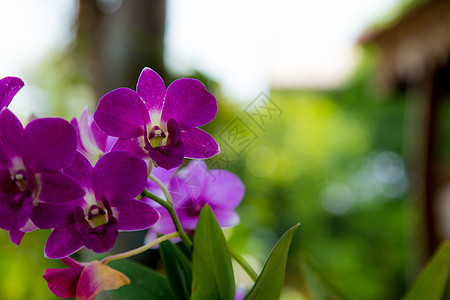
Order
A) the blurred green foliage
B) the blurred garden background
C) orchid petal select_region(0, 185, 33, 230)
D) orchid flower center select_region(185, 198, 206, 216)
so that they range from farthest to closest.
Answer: the blurred green foliage < the blurred garden background < orchid flower center select_region(185, 198, 206, 216) < orchid petal select_region(0, 185, 33, 230)

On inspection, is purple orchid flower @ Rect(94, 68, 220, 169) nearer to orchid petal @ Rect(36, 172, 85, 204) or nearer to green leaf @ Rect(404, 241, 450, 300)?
orchid petal @ Rect(36, 172, 85, 204)

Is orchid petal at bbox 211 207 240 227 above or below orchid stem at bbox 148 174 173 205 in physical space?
below

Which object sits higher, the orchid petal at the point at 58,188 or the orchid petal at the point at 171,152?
the orchid petal at the point at 171,152

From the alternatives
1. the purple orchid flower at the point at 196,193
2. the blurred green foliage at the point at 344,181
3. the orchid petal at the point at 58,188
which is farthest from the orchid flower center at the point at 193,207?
the blurred green foliage at the point at 344,181

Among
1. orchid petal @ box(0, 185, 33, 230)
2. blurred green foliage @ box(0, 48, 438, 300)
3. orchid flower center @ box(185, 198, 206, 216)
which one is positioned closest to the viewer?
orchid petal @ box(0, 185, 33, 230)

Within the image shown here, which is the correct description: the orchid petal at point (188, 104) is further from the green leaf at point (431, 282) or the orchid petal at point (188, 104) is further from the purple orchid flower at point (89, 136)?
the green leaf at point (431, 282)

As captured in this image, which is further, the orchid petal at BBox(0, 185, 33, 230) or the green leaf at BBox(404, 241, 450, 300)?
the green leaf at BBox(404, 241, 450, 300)

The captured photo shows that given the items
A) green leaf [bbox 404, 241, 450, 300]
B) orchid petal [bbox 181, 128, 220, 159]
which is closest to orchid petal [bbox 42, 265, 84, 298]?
orchid petal [bbox 181, 128, 220, 159]

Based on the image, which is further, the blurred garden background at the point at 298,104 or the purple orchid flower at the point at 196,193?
the blurred garden background at the point at 298,104
